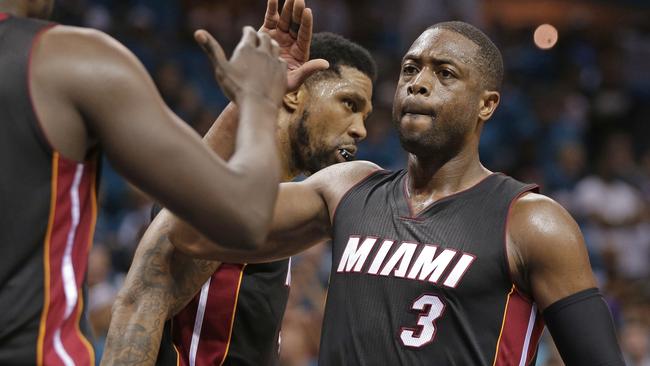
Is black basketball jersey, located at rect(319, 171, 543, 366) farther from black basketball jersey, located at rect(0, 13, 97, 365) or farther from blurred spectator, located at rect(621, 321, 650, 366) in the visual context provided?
blurred spectator, located at rect(621, 321, 650, 366)

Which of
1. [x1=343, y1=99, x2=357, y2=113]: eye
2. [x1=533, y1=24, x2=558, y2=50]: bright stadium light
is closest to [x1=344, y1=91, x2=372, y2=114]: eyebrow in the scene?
[x1=343, y1=99, x2=357, y2=113]: eye

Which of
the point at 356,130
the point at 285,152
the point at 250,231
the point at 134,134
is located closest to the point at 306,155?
the point at 285,152

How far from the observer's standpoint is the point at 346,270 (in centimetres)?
359

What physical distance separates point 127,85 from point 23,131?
0.91 ft

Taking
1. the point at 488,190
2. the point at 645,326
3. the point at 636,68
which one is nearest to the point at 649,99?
the point at 636,68

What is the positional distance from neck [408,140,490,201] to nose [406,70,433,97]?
10.2 inches

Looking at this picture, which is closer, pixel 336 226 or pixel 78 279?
pixel 78 279

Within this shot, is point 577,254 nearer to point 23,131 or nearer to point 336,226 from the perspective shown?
point 336,226

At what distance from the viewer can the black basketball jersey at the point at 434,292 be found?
3371mm

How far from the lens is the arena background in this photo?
9.75 m

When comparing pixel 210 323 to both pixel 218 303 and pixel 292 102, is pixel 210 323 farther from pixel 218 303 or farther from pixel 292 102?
pixel 292 102

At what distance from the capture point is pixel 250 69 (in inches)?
101

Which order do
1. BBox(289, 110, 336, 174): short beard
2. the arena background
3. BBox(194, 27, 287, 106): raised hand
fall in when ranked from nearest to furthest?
BBox(194, 27, 287, 106): raised hand
BBox(289, 110, 336, 174): short beard
the arena background

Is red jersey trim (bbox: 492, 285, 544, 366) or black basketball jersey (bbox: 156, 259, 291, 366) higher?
red jersey trim (bbox: 492, 285, 544, 366)
